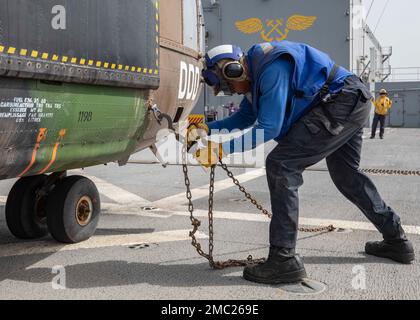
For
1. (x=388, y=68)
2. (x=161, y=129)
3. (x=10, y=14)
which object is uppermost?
(x=388, y=68)

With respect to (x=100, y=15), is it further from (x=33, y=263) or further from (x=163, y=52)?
(x=33, y=263)

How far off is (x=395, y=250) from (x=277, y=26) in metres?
21.0

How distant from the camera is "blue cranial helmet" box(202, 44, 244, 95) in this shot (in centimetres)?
376

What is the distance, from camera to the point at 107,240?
4965 mm

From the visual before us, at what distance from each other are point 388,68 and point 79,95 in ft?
108

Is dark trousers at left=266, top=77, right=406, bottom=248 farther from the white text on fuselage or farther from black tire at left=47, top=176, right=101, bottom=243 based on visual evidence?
black tire at left=47, top=176, right=101, bottom=243

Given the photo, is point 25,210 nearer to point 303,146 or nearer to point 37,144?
point 37,144

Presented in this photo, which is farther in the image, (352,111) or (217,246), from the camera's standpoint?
(217,246)

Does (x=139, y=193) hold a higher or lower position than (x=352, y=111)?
lower

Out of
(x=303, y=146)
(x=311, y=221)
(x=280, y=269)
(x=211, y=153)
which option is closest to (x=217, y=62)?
(x=211, y=153)

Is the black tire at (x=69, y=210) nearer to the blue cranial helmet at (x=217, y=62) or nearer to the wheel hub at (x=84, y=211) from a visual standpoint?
the wheel hub at (x=84, y=211)

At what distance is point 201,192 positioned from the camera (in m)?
7.48

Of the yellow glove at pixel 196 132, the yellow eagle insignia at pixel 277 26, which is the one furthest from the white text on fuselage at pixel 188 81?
the yellow eagle insignia at pixel 277 26
